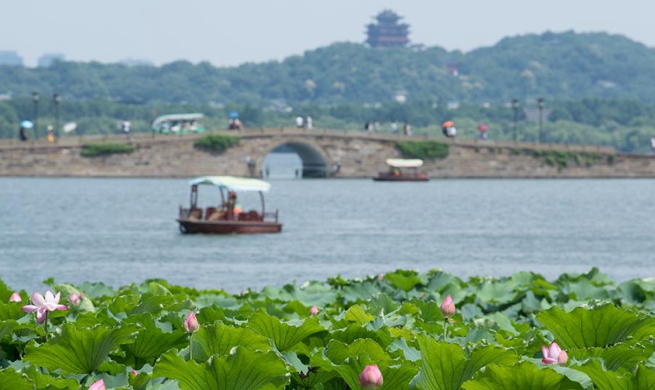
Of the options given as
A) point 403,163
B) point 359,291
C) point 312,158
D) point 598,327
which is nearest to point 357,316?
point 598,327

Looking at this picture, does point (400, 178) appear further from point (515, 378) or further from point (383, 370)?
point (515, 378)

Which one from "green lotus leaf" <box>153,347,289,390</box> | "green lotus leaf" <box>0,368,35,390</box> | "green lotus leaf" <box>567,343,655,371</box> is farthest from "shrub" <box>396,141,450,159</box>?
"green lotus leaf" <box>0,368,35,390</box>

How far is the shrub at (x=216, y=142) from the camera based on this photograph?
10224 cm

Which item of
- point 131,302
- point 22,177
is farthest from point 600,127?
point 131,302

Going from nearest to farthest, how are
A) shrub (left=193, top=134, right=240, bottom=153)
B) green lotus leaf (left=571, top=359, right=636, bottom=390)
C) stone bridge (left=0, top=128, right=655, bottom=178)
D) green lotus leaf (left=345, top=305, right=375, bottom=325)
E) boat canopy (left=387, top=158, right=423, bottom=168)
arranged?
green lotus leaf (left=571, top=359, right=636, bottom=390) < green lotus leaf (left=345, top=305, right=375, bottom=325) < stone bridge (left=0, top=128, right=655, bottom=178) < shrub (left=193, top=134, right=240, bottom=153) < boat canopy (left=387, top=158, right=423, bottom=168)

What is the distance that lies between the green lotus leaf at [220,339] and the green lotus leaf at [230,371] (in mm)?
564

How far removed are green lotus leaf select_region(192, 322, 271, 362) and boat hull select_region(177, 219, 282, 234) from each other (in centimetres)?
4165

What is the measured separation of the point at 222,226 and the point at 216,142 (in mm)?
55438

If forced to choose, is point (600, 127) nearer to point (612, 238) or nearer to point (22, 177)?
point (22, 177)

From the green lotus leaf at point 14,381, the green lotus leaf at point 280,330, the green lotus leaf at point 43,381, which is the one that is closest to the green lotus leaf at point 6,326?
the green lotus leaf at point 280,330

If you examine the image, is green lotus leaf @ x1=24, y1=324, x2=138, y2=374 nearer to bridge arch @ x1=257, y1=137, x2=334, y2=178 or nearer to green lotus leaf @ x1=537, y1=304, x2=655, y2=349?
green lotus leaf @ x1=537, y1=304, x2=655, y2=349

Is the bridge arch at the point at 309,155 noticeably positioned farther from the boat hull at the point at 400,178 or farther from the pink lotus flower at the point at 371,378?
the pink lotus flower at the point at 371,378

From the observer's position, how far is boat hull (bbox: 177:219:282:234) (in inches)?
1870

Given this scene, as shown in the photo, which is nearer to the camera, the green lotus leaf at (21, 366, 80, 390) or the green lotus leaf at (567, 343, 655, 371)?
the green lotus leaf at (21, 366, 80, 390)
